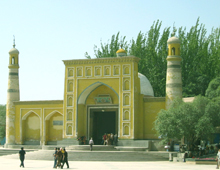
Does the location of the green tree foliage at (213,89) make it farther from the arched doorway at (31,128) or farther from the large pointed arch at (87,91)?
the arched doorway at (31,128)

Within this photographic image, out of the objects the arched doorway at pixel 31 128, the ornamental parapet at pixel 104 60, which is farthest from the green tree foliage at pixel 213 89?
the arched doorway at pixel 31 128

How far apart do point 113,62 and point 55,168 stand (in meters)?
11.7

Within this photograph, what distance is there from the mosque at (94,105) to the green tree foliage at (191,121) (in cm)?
382

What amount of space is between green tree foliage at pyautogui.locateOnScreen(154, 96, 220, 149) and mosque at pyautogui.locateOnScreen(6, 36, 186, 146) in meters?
3.82

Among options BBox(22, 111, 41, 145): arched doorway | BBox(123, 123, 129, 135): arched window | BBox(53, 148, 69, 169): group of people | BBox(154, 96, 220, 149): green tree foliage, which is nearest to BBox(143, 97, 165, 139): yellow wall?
BBox(123, 123, 129, 135): arched window

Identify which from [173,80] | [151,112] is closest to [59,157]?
[151,112]

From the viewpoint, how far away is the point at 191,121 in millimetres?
23297

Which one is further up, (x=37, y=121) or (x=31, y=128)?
(x=37, y=121)

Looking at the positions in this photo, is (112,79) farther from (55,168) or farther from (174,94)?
(55,168)

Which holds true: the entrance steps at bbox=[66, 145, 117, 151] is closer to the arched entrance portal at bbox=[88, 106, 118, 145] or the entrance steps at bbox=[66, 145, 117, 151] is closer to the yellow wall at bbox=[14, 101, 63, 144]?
the arched entrance portal at bbox=[88, 106, 118, 145]

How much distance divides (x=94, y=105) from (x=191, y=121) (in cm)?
887

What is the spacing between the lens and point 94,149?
88.0 feet

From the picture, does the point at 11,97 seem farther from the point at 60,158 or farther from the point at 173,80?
the point at 60,158

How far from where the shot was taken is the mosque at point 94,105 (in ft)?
93.4
